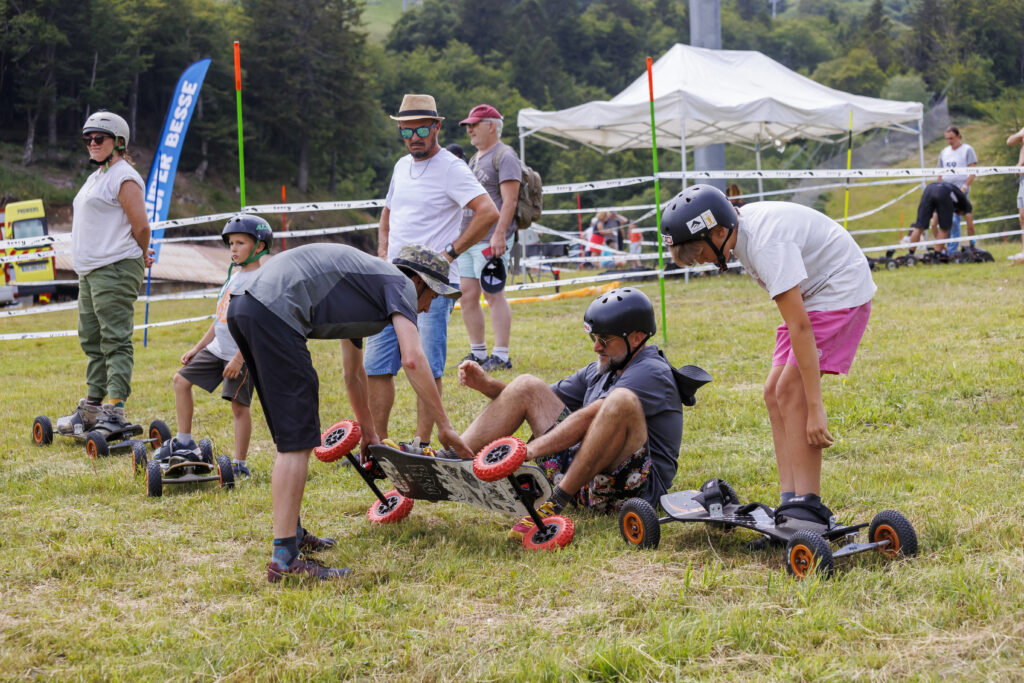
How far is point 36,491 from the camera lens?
5863 mm

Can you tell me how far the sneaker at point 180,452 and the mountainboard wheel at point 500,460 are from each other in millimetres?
2425

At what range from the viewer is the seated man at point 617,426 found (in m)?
4.58

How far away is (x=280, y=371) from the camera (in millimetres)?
4074

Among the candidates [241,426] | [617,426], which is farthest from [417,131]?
[617,426]

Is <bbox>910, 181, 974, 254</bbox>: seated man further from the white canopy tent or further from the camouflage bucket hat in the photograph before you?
the camouflage bucket hat

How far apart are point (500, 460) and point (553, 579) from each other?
55 cm

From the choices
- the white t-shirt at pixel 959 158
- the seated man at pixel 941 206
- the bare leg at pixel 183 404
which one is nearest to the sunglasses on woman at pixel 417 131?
the bare leg at pixel 183 404

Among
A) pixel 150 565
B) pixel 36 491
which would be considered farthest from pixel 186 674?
pixel 36 491

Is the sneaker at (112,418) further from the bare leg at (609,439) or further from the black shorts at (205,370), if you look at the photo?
the bare leg at (609,439)

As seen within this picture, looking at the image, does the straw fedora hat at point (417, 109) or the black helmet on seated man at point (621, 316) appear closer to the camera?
the black helmet on seated man at point (621, 316)

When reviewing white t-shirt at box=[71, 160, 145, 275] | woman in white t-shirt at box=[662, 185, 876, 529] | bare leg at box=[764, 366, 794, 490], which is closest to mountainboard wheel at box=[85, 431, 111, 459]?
white t-shirt at box=[71, 160, 145, 275]

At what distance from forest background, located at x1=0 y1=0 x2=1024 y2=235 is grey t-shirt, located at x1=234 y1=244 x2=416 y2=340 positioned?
33.1 meters

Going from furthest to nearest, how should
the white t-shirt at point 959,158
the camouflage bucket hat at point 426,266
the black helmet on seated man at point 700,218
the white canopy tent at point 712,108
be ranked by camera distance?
1. the white canopy tent at point 712,108
2. the white t-shirt at point 959,158
3. the camouflage bucket hat at point 426,266
4. the black helmet on seated man at point 700,218

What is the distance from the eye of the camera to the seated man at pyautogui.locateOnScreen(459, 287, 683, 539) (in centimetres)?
458
